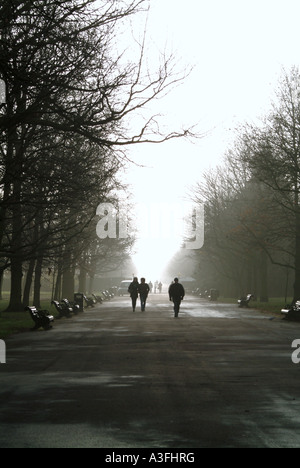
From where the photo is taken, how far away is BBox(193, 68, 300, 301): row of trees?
1497 inches

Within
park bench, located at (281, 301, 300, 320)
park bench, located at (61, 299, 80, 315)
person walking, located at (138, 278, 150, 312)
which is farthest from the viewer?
person walking, located at (138, 278, 150, 312)

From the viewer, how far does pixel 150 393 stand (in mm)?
10703

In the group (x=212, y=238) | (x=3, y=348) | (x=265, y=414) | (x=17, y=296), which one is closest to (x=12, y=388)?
(x=265, y=414)

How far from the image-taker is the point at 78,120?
59.8 feet

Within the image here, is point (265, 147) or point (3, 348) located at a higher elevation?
point (265, 147)

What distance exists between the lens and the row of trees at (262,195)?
38031mm

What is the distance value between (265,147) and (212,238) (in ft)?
89.0

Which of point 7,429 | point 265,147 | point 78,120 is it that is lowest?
point 7,429

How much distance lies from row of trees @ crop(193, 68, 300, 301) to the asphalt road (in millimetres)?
19085
